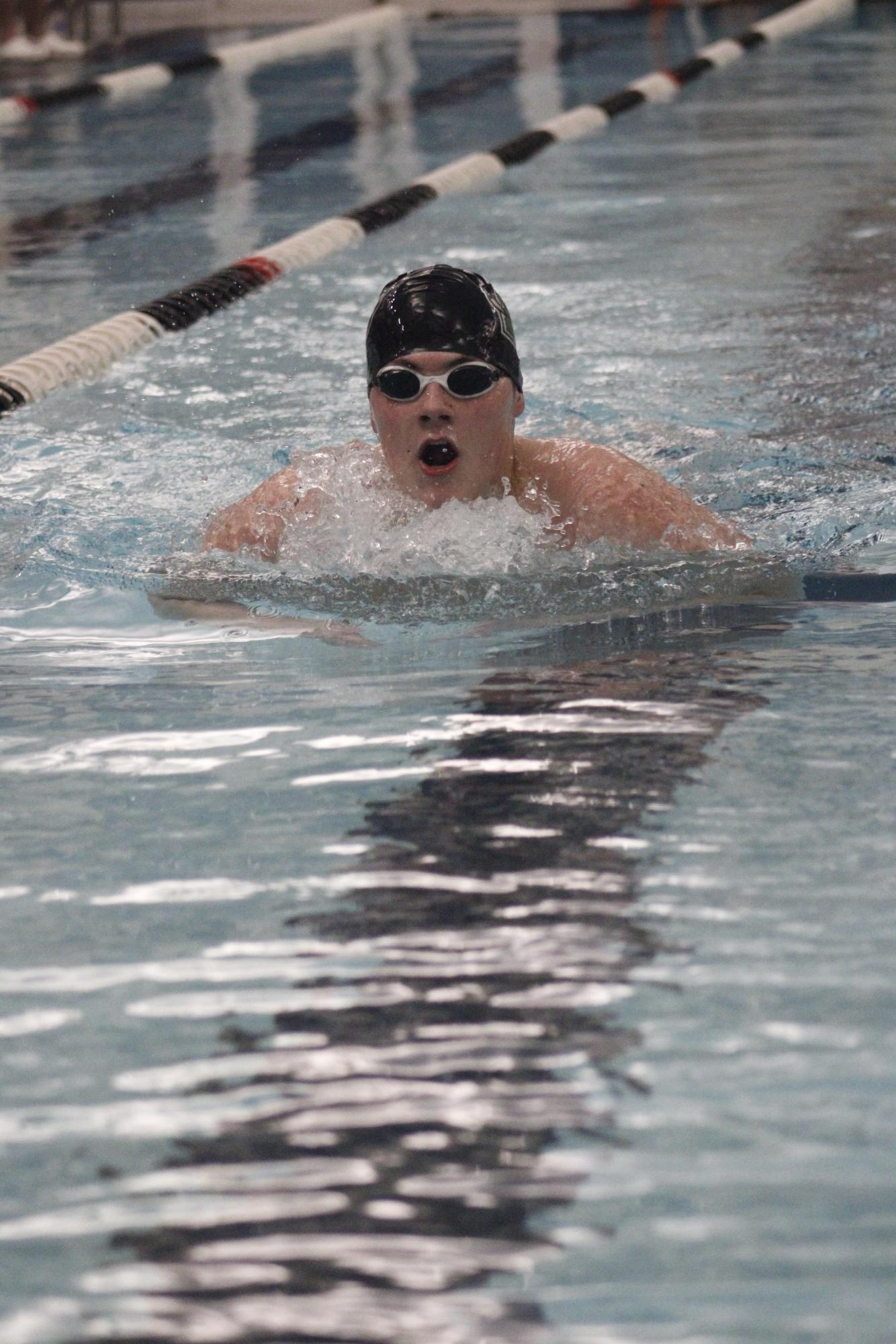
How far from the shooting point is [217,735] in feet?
7.44

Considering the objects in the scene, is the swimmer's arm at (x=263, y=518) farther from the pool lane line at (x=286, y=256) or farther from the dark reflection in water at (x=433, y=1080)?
the pool lane line at (x=286, y=256)

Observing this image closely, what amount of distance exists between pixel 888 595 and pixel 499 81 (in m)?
8.80

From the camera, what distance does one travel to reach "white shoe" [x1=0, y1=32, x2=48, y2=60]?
489 inches

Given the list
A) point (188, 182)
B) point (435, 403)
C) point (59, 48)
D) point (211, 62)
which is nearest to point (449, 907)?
point (435, 403)

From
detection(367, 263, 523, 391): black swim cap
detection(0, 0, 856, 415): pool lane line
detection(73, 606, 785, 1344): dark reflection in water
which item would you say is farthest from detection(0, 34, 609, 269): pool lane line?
detection(73, 606, 785, 1344): dark reflection in water

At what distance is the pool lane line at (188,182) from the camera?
21.9ft

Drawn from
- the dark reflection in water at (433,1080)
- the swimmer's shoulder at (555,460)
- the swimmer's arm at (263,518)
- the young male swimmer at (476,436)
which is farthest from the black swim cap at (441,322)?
the dark reflection in water at (433,1080)

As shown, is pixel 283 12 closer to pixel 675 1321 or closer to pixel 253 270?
pixel 253 270

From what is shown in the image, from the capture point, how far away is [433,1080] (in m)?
1.51

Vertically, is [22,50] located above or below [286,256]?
above

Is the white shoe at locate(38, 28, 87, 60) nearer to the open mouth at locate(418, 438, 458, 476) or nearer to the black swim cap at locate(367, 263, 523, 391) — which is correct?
the black swim cap at locate(367, 263, 523, 391)

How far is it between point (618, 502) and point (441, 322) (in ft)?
1.33

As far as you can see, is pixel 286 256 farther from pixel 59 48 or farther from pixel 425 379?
pixel 59 48

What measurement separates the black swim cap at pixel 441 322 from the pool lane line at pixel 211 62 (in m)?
7.40
